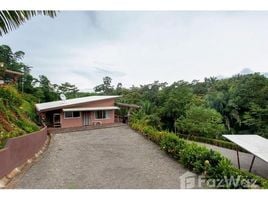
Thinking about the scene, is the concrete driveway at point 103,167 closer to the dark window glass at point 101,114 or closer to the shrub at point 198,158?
the shrub at point 198,158

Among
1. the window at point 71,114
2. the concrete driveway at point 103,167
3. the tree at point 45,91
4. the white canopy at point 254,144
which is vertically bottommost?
the concrete driveway at point 103,167

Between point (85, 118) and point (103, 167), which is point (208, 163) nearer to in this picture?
point (103, 167)

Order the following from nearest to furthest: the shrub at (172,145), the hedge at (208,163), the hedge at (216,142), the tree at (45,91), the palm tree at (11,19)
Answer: the palm tree at (11,19)
the hedge at (208,163)
the shrub at (172,145)
the hedge at (216,142)
the tree at (45,91)

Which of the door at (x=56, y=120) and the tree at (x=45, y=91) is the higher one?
the tree at (x=45, y=91)

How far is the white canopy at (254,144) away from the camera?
27.5ft

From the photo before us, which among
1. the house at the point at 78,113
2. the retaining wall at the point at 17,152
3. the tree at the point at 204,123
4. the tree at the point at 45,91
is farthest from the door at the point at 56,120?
the tree at the point at 204,123

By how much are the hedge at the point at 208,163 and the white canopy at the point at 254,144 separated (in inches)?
52.0

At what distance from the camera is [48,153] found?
1102cm

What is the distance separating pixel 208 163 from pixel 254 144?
309 centimetres

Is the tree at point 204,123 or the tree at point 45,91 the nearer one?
the tree at point 204,123

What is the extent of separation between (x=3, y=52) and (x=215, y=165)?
1124 inches

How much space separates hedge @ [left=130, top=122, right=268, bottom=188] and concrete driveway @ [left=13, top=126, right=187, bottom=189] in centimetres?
38

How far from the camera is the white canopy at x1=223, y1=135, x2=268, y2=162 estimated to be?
8.39 m

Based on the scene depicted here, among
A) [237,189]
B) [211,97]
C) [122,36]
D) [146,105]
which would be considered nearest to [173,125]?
[146,105]
